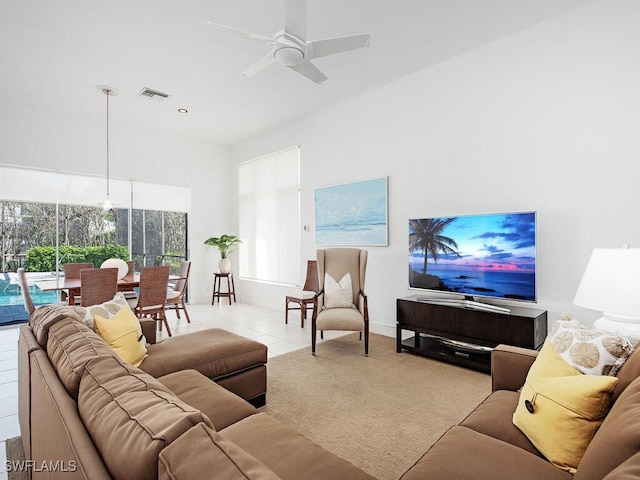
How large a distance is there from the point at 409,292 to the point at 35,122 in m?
5.89

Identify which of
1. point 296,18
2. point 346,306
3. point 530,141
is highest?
point 296,18

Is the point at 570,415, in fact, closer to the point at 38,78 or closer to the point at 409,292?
the point at 409,292

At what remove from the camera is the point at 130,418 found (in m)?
0.84

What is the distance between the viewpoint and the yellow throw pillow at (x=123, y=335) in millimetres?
2125

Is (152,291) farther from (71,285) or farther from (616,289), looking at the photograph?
(616,289)

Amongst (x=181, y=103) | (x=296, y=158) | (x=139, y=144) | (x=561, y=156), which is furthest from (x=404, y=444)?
(x=139, y=144)

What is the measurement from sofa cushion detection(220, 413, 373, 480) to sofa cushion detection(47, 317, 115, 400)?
0.61 metres

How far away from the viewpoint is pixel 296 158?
5.89 metres

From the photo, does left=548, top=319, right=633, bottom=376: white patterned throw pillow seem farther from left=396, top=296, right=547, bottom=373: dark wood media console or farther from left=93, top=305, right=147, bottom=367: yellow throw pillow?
left=93, top=305, right=147, bottom=367: yellow throw pillow

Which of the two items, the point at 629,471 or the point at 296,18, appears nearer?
the point at 629,471

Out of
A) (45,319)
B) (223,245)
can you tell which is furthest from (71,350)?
(223,245)

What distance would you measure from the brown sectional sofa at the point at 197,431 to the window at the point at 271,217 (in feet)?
13.1

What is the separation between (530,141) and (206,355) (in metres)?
3.45

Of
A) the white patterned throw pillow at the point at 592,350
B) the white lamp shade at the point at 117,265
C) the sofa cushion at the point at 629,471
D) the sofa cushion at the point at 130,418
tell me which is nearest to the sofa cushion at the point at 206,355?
the sofa cushion at the point at 130,418
